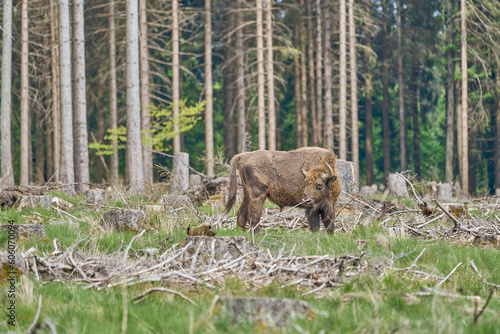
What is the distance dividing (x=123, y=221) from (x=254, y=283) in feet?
12.3

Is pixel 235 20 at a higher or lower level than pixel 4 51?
higher

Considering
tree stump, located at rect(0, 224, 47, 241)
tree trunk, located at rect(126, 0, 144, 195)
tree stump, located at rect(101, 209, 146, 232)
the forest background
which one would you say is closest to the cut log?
tree stump, located at rect(101, 209, 146, 232)

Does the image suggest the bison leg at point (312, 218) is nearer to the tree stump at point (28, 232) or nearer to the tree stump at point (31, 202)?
the tree stump at point (28, 232)

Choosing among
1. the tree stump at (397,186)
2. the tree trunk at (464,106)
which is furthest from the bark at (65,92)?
the tree trunk at (464,106)

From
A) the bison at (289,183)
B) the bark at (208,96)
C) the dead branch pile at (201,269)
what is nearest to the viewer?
the dead branch pile at (201,269)

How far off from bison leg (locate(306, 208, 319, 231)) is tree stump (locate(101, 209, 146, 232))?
273 centimetres

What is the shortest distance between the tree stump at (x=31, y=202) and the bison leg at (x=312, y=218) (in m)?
5.11

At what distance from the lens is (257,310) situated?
4773 mm

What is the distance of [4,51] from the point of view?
25234 millimetres

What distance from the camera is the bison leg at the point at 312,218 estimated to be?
10.4m

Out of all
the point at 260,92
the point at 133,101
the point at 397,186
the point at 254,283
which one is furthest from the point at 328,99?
the point at 254,283

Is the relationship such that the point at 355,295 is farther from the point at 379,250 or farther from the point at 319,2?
the point at 319,2

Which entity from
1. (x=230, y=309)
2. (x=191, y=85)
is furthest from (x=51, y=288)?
(x=191, y=85)

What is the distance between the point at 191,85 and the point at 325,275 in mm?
38697
